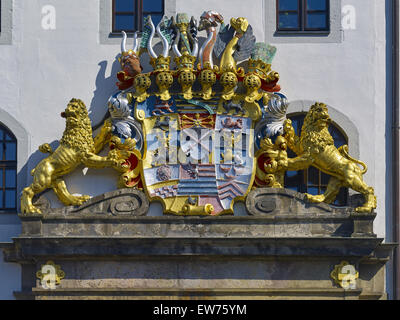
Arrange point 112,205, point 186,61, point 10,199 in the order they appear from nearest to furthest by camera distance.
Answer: point 112,205 → point 186,61 → point 10,199

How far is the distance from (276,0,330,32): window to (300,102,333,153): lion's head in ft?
5.51

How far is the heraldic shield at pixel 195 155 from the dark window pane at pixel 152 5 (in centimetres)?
173

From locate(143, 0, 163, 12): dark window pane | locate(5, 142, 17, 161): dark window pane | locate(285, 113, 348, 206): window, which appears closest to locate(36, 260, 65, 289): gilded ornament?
locate(5, 142, 17, 161): dark window pane

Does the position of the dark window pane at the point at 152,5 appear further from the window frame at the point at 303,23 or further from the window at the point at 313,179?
the window at the point at 313,179

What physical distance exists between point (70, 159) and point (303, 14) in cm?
464

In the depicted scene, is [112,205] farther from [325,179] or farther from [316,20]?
[316,20]

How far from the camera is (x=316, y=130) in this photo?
2022cm

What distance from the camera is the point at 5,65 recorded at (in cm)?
2123

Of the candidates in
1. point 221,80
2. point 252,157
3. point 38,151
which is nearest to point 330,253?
point 252,157

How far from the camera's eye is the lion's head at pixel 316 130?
20.1 meters

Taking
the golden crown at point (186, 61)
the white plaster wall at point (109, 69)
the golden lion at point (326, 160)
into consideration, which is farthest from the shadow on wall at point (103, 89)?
the golden lion at point (326, 160)

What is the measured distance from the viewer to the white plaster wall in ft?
68.7

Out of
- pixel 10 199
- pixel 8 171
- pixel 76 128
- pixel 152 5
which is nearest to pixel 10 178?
pixel 8 171

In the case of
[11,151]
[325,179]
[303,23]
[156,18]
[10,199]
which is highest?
[156,18]
